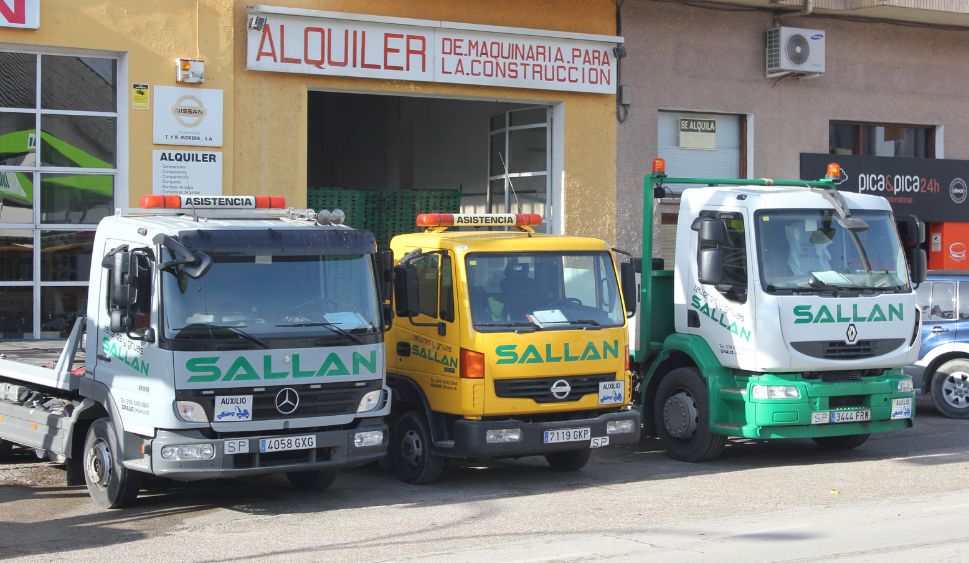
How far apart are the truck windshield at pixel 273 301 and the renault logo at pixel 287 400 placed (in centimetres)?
38

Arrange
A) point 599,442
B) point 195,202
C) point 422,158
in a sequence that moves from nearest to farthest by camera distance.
→ point 195,202, point 599,442, point 422,158

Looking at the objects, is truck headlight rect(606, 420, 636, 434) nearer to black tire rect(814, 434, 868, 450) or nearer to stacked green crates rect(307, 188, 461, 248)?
black tire rect(814, 434, 868, 450)

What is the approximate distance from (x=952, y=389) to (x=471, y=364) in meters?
7.68

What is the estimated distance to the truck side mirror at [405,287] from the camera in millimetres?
10773

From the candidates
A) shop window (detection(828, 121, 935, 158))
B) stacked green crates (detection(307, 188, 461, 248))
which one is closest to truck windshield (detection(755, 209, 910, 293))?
stacked green crates (detection(307, 188, 461, 248))

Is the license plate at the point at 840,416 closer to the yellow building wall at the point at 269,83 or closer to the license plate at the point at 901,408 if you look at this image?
the license plate at the point at 901,408

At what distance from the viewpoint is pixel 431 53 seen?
16422 millimetres

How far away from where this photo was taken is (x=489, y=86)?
666 inches

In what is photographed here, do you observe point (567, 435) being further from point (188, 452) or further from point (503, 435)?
point (188, 452)

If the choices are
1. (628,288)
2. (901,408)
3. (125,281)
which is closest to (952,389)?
(901,408)

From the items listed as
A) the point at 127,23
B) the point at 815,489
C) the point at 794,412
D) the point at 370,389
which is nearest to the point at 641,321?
the point at 794,412

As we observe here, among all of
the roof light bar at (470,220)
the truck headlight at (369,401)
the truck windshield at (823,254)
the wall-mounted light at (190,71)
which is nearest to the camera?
the truck headlight at (369,401)

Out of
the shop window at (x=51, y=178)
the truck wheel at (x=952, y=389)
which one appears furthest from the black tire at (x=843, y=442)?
the shop window at (x=51, y=178)

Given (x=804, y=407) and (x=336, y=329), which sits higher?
(x=336, y=329)
